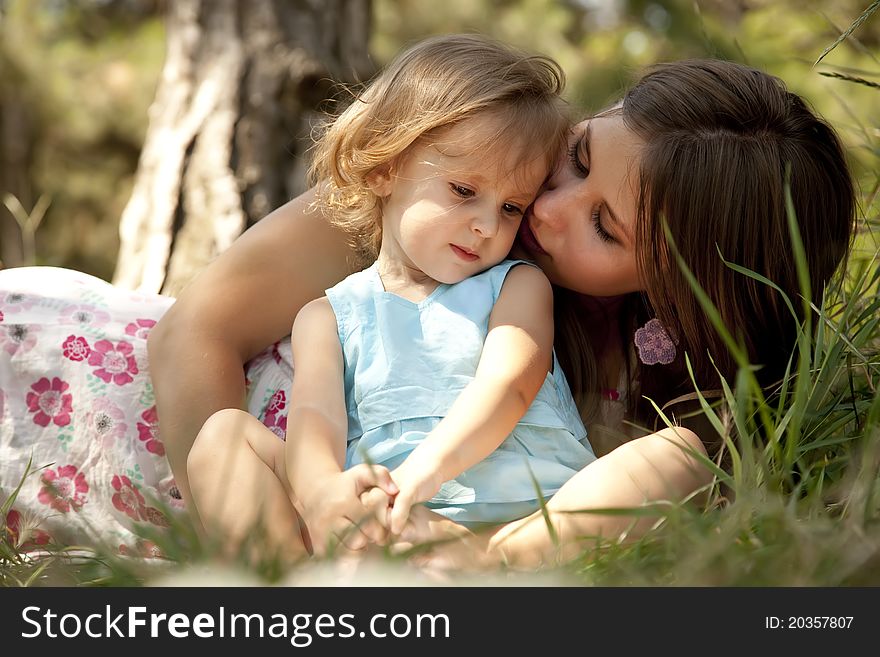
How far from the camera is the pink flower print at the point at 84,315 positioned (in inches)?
76.3

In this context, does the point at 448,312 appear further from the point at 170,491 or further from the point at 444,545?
the point at 170,491

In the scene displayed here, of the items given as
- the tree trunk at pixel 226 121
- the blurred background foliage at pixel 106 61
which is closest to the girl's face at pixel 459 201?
the tree trunk at pixel 226 121

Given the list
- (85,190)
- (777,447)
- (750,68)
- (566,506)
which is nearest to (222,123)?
(750,68)

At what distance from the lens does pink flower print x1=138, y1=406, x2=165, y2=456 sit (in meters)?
1.87

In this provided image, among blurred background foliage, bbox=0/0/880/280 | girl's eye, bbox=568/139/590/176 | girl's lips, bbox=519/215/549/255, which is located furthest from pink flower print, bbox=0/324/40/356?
blurred background foliage, bbox=0/0/880/280

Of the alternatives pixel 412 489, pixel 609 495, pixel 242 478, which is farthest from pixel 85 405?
pixel 609 495

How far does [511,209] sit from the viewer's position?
1.67 m

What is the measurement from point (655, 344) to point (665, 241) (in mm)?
229

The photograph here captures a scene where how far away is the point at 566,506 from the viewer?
1.35 m

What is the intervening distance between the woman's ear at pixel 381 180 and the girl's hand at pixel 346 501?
57 centimetres

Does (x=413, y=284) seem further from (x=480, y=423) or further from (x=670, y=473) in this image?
(x=670, y=473)

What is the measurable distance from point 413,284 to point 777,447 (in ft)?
2.33

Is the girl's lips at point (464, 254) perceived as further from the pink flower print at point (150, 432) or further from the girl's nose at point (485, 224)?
the pink flower print at point (150, 432)
